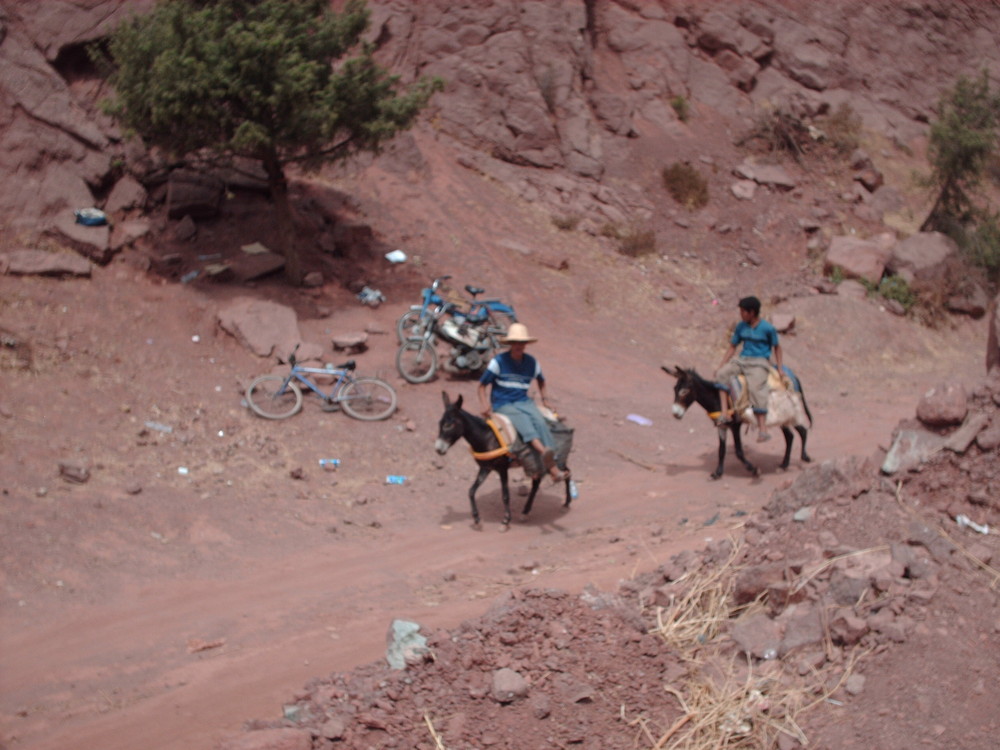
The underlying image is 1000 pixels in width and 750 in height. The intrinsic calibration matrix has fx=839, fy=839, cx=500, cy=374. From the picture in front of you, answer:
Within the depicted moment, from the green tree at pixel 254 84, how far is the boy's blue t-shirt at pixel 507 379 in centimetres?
675

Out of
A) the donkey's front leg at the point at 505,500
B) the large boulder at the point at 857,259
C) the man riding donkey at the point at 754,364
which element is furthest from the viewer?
the large boulder at the point at 857,259

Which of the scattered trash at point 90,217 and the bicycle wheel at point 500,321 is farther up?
the scattered trash at point 90,217

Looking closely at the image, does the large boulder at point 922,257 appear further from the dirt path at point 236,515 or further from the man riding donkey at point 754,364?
the man riding donkey at point 754,364

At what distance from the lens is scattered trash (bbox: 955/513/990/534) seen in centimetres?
594

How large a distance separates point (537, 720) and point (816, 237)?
20515 mm

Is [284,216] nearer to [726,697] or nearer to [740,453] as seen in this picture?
[740,453]

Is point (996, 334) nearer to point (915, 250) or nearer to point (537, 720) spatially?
point (537, 720)

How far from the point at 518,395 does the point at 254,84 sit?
771cm

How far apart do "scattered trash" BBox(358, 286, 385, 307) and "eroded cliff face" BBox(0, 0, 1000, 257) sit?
4.51 meters

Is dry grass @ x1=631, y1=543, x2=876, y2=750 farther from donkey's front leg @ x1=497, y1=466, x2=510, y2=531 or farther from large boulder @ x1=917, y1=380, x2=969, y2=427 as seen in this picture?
donkey's front leg @ x1=497, y1=466, x2=510, y2=531

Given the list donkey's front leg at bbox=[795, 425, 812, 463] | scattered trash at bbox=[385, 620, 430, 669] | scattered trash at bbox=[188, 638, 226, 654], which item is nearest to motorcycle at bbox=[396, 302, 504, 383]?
donkey's front leg at bbox=[795, 425, 812, 463]

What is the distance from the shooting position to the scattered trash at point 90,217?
580 inches

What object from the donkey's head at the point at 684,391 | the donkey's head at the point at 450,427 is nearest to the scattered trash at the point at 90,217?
the donkey's head at the point at 450,427

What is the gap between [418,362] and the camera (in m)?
13.4
